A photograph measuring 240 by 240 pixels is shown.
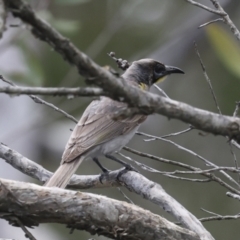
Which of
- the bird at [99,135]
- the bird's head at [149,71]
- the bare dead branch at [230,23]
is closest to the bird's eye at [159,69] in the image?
the bird's head at [149,71]

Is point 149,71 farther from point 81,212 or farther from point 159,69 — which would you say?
point 81,212

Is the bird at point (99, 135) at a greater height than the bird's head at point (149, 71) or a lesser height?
lesser

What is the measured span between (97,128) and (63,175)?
36.0 inches

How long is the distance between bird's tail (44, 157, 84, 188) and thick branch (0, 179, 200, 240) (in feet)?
3.74

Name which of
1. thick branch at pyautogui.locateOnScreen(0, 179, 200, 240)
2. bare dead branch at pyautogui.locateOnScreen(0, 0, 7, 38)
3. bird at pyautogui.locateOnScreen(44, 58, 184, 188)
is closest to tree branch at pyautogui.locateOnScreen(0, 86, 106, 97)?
bare dead branch at pyautogui.locateOnScreen(0, 0, 7, 38)

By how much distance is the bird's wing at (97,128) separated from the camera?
471cm

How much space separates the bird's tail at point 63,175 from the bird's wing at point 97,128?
0.56 ft

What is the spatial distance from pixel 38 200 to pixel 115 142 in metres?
2.27

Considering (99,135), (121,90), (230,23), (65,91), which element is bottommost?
(99,135)

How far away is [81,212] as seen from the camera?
2748 millimetres

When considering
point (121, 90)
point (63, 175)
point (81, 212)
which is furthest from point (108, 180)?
point (121, 90)

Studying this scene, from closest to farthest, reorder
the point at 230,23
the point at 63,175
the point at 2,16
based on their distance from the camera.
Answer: the point at 2,16 → the point at 230,23 → the point at 63,175

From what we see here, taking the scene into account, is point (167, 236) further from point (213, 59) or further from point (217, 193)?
point (213, 59)

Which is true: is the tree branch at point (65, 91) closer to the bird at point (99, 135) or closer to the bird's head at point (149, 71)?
the bird at point (99, 135)
